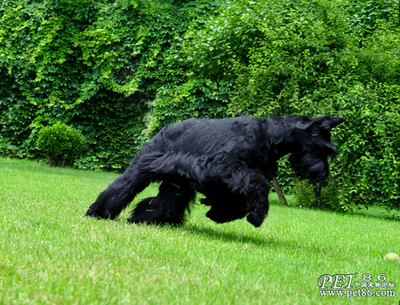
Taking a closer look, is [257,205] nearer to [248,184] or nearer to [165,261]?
[248,184]

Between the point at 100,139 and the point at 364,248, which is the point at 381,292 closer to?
the point at 364,248

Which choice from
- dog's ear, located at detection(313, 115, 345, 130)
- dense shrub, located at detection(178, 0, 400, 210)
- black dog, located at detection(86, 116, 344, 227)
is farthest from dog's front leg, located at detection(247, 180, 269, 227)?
dense shrub, located at detection(178, 0, 400, 210)

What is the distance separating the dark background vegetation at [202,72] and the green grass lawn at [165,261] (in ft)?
10.9

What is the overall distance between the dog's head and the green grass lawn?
77 centimetres

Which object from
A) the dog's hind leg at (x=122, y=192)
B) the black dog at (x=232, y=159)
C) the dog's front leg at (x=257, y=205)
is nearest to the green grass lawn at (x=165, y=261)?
the dog's hind leg at (x=122, y=192)

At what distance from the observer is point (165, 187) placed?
464 centimetres

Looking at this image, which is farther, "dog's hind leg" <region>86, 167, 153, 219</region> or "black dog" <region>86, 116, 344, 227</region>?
"dog's hind leg" <region>86, 167, 153, 219</region>

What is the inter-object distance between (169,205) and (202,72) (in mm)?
6485

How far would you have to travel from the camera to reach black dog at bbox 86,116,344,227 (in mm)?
3758

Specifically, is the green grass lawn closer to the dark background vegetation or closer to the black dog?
the black dog

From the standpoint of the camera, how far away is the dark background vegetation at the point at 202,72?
8258mm

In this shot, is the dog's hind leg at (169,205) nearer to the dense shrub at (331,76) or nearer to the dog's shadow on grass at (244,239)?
the dog's shadow on grass at (244,239)

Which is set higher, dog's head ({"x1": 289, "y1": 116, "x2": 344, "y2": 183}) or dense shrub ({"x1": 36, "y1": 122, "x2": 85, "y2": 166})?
dog's head ({"x1": 289, "y1": 116, "x2": 344, "y2": 183})

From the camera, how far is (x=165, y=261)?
2867mm
